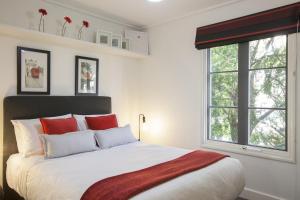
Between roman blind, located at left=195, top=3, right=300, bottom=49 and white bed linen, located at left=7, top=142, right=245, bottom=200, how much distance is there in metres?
1.52

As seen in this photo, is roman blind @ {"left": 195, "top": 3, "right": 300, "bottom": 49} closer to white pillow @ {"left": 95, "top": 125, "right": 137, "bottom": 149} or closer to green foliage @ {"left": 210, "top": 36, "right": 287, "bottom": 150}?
green foliage @ {"left": 210, "top": 36, "right": 287, "bottom": 150}

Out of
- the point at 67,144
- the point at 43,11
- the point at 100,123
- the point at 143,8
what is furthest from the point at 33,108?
the point at 143,8

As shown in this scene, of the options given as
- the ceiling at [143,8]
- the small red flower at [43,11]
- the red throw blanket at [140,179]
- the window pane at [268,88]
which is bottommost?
the red throw blanket at [140,179]

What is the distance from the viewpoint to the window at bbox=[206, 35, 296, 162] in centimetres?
263

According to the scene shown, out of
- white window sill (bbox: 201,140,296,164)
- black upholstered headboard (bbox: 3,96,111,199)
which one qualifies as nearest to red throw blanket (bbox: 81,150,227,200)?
white window sill (bbox: 201,140,296,164)

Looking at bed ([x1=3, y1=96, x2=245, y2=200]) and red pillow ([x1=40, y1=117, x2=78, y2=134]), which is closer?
bed ([x1=3, y1=96, x2=245, y2=200])

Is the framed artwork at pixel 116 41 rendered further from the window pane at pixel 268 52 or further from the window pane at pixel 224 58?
the window pane at pixel 268 52

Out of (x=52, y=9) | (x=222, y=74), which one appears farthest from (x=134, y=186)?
(x=52, y=9)

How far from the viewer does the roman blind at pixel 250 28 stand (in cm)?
243

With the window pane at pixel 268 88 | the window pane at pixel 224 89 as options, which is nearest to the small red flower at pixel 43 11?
the window pane at pixel 224 89

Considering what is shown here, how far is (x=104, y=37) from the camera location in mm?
3426

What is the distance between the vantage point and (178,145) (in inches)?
140

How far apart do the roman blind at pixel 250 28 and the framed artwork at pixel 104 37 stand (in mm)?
1333

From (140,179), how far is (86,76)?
212 cm
